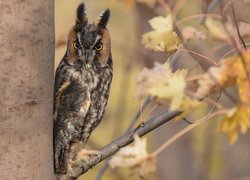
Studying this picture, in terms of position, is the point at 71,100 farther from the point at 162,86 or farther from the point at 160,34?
the point at 162,86

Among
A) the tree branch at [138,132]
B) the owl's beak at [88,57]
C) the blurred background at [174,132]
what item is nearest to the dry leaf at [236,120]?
the tree branch at [138,132]

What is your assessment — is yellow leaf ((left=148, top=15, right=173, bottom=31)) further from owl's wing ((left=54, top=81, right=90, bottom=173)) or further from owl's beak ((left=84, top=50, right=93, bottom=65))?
owl's beak ((left=84, top=50, right=93, bottom=65))

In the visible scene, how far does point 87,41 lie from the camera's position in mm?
2951

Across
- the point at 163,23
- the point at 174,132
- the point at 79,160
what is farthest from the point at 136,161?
the point at 174,132

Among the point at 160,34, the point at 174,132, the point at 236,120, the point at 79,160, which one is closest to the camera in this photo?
the point at 236,120

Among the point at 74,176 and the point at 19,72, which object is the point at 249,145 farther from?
the point at 19,72

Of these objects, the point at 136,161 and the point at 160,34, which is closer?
the point at 136,161

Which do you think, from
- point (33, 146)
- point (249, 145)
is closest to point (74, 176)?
point (33, 146)

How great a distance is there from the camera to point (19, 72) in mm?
1944

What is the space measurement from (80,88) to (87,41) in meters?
0.20

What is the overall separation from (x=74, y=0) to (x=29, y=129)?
173 inches

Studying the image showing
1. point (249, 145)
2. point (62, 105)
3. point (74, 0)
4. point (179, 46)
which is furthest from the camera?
point (74, 0)

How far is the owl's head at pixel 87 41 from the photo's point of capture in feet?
9.60

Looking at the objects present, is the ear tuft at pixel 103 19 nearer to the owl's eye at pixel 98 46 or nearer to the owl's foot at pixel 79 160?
the owl's eye at pixel 98 46
